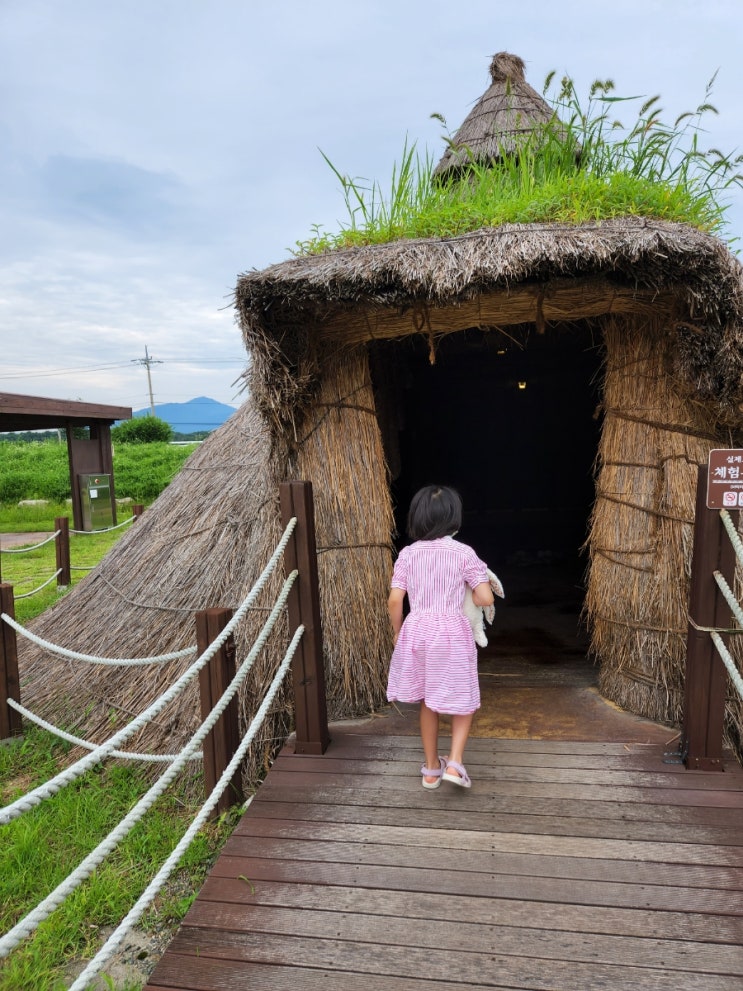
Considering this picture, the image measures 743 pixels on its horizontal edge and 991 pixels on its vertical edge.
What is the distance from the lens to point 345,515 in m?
3.66

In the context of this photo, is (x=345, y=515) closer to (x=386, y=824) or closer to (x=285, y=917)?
(x=386, y=824)

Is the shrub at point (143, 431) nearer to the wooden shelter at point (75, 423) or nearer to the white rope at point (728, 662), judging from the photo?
the wooden shelter at point (75, 423)

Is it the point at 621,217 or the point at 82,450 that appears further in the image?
the point at 82,450

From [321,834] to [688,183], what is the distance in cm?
386

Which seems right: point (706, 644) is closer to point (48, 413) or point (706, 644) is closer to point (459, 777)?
point (459, 777)


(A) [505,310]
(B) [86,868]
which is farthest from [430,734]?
(A) [505,310]

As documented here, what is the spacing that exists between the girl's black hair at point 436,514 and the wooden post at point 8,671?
9.52 feet

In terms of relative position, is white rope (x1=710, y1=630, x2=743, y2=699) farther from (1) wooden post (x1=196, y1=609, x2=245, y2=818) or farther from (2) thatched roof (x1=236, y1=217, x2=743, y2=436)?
(1) wooden post (x1=196, y1=609, x2=245, y2=818)

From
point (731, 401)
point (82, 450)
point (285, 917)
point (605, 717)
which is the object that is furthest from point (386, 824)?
point (82, 450)

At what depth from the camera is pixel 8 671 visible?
4.06 meters

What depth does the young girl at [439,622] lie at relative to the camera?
2.56 metres

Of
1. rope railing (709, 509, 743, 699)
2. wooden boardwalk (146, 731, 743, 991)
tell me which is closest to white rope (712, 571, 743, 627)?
rope railing (709, 509, 743, 699)

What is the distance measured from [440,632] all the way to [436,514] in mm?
486

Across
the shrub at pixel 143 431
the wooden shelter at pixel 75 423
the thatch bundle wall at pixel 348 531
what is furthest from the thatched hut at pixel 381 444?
the shrub at pixel 143 431
